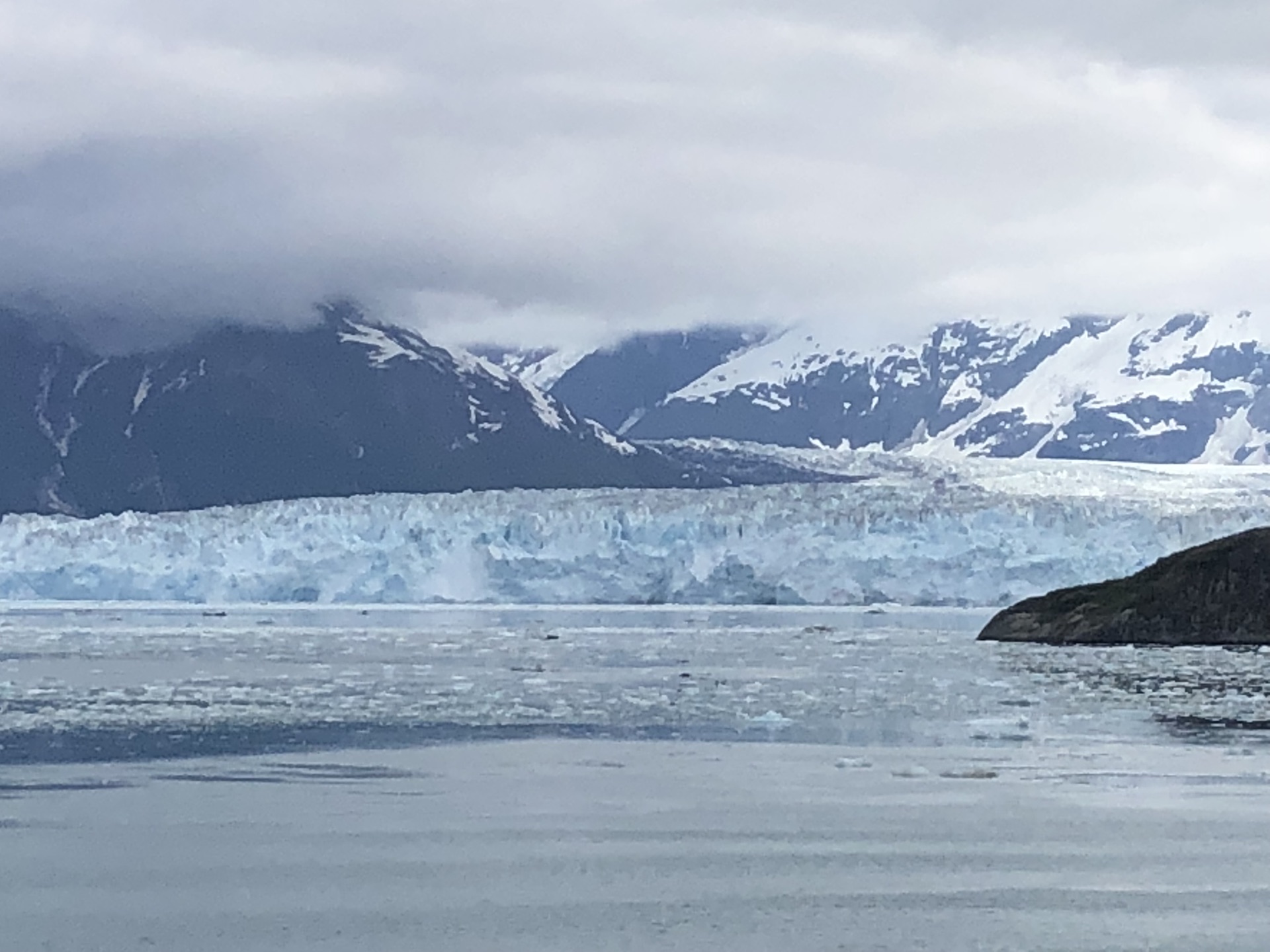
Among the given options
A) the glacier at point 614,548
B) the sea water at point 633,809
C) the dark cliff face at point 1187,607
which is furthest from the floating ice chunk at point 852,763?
the glacier at point 614,548

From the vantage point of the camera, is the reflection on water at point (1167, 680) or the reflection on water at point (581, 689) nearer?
the reflection on water at point (581, 689)

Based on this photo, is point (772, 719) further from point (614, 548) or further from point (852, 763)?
point (614, 548)

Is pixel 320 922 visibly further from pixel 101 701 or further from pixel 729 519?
pixel 729 519

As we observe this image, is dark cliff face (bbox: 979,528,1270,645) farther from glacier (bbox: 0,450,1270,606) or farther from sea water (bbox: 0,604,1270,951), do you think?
glacier (bbox: 0,450,1270,606)

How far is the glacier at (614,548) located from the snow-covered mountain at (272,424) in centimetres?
8596

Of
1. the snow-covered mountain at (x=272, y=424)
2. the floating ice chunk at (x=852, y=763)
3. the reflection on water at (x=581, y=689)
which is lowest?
the reflection on water at (x=581, y=689)

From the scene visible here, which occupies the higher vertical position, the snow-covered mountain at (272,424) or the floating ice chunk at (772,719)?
the snow-covered mountain at (272,424)

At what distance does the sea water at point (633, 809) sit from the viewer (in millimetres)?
8617

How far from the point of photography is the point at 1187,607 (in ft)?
106

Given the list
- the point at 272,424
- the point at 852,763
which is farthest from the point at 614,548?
the point at 272,424

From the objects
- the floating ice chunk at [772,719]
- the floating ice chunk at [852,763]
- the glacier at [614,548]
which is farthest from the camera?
the glacier at [614,548]

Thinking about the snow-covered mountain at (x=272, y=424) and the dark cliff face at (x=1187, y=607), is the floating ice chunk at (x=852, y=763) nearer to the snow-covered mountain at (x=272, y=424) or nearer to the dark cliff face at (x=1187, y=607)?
the dark cliff face at (x=1187, y=607)

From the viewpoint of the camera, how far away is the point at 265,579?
45.1 metres

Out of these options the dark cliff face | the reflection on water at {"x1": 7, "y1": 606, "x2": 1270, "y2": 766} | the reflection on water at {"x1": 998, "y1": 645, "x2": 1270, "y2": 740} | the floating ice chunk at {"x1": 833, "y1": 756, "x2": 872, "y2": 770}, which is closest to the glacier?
the reflection on water at {"x1": 7, "y1": 606, "x2": 1270, "y2": 766}
